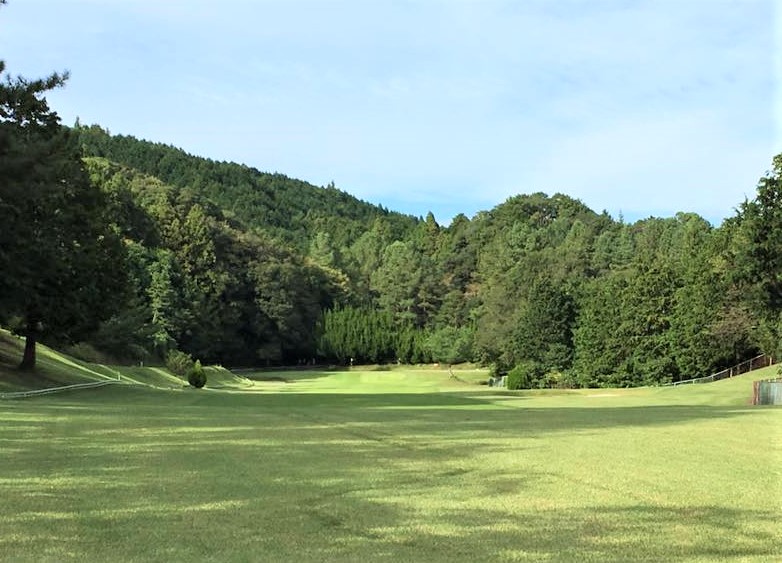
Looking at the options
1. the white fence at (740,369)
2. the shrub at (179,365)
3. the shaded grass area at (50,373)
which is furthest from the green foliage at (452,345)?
the white fence at (740,369)

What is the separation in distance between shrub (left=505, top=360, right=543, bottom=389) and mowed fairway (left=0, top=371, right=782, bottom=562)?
4344 cm

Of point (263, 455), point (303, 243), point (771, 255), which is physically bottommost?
point (263, 455)

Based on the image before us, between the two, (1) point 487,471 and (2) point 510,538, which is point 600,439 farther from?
(2) point 510,538

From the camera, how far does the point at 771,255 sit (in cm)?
3588

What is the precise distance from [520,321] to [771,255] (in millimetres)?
37473

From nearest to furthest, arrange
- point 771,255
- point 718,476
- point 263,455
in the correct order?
point 718,476, point 263,455, point 771,255

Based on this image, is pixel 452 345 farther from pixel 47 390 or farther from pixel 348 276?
pixel 47 390

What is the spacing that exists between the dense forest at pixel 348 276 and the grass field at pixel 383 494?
14994mm

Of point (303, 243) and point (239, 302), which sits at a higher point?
point (303, 243)

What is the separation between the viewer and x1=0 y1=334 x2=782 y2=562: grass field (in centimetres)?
623

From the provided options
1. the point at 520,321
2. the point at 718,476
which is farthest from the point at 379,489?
the point at 520,321

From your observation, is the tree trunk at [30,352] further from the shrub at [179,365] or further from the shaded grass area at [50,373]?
the shrub at [179,365]

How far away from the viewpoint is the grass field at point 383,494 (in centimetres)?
Answer: 623

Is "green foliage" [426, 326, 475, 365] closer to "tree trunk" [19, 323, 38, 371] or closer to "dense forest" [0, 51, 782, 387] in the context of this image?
"dense forest" [0, 51, 782, 387]
